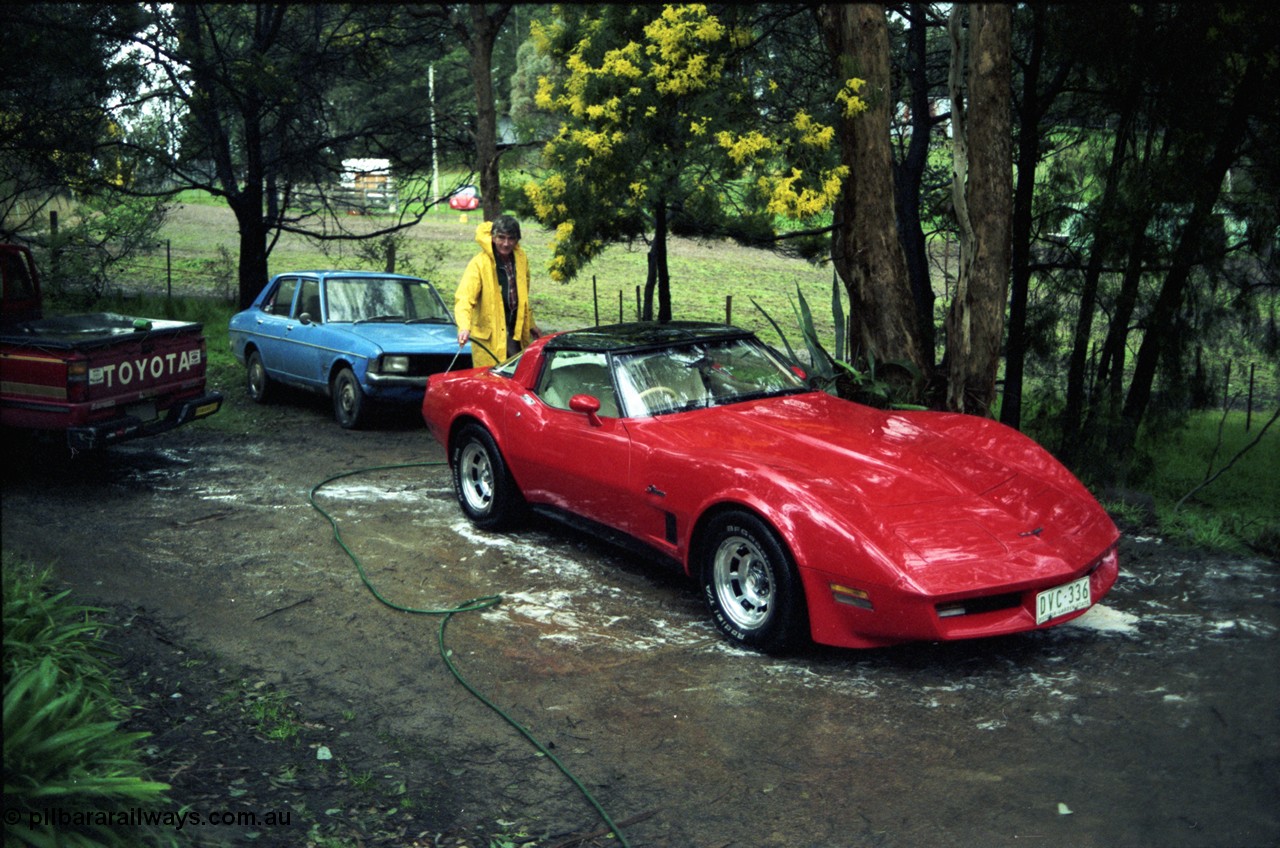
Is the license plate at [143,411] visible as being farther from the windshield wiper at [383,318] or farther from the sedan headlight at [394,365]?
the windshield wiper at [383,318]

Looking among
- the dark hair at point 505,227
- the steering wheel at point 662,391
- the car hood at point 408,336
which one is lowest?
the steering wheel at point 662,391

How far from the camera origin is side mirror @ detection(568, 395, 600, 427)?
6086 mm

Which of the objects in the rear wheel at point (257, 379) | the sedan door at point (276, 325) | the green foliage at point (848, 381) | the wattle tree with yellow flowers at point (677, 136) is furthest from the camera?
the rear wheel at point (257, 379)

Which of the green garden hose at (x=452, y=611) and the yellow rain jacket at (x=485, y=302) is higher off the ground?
the yellow rain jacket at (x=485, y=302)

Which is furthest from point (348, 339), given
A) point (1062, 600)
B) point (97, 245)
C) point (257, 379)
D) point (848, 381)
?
point (97, 245)

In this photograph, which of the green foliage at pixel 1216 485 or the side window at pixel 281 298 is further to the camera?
the side window at pixel 281 298

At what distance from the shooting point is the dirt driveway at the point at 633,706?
3750 millimetres

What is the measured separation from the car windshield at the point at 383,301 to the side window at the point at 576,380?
200 inches

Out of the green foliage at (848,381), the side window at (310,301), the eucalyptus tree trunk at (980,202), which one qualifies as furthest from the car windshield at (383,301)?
the eucalyptus tree trunk at (980,202)

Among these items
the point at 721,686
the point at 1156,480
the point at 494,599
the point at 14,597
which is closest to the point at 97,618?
the point at 14,597

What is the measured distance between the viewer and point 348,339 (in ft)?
35.5

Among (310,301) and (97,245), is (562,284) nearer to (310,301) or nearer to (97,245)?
(97,245)

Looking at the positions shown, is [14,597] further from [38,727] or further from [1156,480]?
[1156,480]

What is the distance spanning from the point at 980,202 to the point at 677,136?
9.92ft
